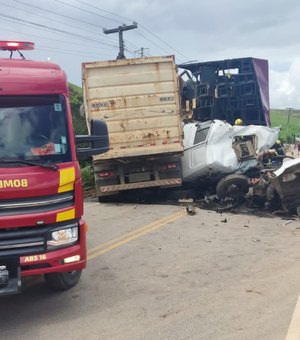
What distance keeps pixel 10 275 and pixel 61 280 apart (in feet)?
3.87

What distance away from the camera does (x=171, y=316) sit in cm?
499

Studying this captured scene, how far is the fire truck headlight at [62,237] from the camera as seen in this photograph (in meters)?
4.86

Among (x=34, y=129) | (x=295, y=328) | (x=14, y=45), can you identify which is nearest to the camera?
(x=295, y=328)

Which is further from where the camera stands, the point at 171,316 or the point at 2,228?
the point at 171,316

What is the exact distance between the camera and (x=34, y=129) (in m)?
5.09

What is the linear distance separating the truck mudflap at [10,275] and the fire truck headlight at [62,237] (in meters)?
0.35

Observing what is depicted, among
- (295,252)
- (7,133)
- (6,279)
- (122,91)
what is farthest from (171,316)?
(122,91)

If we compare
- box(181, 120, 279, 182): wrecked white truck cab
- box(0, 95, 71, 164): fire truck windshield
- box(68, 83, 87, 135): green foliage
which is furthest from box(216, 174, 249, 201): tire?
box(0, 95, 71, 164): fire truck windshield

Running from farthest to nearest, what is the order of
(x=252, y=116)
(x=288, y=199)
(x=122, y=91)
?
(x=252, y=116) → (x=122, y=91) → (x=288, y=199)

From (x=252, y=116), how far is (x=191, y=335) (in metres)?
13.0

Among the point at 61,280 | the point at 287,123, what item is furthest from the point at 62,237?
the point at 287,123

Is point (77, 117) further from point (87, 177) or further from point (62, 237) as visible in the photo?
point (62, 237)

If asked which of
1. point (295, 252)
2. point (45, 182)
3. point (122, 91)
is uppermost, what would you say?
point (122, 91)

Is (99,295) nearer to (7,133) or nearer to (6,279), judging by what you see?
(6,279)
